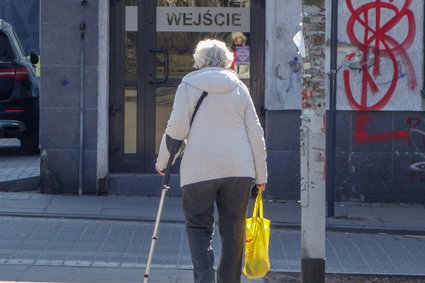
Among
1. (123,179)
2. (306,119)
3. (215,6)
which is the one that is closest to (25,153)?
(123,179)

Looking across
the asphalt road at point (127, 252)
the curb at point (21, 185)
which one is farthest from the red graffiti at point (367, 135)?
the curb at point (21, 185)

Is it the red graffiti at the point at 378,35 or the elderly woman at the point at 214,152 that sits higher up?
the red graffiti at the point at 378,35

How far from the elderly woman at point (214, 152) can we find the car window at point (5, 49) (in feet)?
23.1

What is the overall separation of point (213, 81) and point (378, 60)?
15.5 feet

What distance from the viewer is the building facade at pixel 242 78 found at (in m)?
10.7

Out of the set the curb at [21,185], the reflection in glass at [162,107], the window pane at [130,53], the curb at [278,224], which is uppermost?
the window pane at [130,53]

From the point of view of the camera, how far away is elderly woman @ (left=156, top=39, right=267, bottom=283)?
21.0ft

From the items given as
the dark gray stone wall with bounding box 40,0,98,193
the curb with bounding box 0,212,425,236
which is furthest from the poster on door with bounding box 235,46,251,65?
the curb with bounding box 0,212,425,236

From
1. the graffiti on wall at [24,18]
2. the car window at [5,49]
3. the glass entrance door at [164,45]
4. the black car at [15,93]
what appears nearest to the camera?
the glass entrance door at [164,45]

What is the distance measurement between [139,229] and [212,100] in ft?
10.9

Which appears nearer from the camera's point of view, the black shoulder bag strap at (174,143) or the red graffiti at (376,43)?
the black shoulder bag strap at (174,143)

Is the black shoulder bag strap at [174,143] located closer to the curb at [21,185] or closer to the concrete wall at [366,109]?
the concrete wall at [366,109]

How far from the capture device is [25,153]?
1377 cm

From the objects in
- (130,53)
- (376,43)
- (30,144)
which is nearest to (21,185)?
(130,53)
